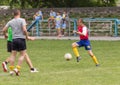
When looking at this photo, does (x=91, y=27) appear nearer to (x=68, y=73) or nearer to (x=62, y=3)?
(x=62, y=3)

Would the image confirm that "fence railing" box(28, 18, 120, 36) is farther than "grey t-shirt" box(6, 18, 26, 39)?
Yes

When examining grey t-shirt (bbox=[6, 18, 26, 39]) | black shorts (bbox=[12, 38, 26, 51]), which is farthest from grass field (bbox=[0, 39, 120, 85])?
grey t-shirt (bbox=[6, 18, 26, 39])

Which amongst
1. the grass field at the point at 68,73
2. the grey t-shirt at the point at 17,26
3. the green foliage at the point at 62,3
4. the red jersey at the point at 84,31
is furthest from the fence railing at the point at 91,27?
the grey t-shirt at the point at 17,26

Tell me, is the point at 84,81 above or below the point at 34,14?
above

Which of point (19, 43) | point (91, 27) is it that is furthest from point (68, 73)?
point (91, 27)

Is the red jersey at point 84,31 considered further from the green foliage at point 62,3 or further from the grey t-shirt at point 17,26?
the green foliage at point 62,3

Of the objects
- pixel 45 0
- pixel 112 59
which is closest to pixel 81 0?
pixel 45 0

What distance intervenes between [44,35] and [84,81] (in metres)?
24.9

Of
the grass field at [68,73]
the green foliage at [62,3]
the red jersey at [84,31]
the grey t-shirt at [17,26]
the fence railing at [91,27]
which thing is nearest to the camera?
the grass field at [68,73]

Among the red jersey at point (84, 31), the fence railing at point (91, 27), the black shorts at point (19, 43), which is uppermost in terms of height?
the black shorts at point (19, 43)

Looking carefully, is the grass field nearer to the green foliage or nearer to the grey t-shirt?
the grey t-shirt

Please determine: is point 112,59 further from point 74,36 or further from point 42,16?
point 42,16

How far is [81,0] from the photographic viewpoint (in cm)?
4166

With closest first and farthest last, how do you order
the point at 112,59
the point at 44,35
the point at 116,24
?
the point at 112,59 → the point at 116,24 → the point at 44,35
